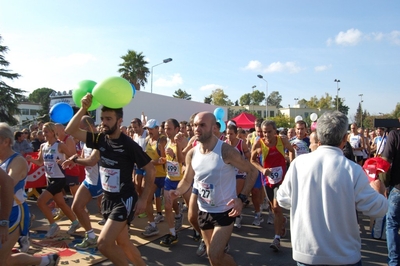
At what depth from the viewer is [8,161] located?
11.6 feet

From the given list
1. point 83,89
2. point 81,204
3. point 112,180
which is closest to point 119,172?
point 112,180

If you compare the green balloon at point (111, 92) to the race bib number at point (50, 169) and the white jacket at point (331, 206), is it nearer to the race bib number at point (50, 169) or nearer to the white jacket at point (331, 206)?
the white jacket at point (331, 206)

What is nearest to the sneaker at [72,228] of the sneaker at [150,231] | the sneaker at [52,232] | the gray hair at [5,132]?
the sneaker at [52,232]

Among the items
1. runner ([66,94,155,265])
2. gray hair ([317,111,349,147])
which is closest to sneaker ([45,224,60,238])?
runner ([66,94,155,265])

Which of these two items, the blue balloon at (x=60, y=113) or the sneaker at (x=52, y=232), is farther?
the sneaker at (x=52, y=232)

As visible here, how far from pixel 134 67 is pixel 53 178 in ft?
100

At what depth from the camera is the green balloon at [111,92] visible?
3.74m

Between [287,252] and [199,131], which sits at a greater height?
[199,131]

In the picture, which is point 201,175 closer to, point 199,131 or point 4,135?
point 199,131

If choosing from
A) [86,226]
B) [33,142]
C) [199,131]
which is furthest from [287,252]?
[33,142]

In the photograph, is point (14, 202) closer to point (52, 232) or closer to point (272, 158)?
point (52, 232)

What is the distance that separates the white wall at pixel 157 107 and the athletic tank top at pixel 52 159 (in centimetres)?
898

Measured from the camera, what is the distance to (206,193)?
382 centimetres

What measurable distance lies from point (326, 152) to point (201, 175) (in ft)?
5.86
